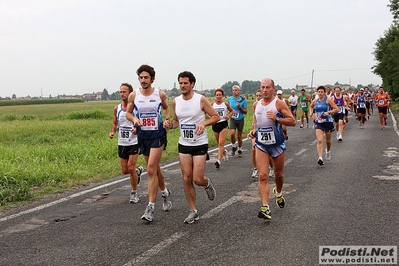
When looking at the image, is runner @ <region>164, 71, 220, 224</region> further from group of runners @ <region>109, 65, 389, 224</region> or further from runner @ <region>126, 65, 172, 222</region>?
runner @ <region>126, 65, 172, 222</region>

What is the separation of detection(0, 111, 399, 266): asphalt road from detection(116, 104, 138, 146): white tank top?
966mm

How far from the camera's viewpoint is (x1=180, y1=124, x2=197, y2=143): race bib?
19.9 ft

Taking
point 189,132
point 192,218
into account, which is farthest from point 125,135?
point 192,218

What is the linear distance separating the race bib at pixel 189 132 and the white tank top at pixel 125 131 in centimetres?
154

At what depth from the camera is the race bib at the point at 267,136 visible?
6.29m

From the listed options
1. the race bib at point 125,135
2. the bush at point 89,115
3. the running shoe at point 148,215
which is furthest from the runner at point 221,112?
the bush at point 89,115

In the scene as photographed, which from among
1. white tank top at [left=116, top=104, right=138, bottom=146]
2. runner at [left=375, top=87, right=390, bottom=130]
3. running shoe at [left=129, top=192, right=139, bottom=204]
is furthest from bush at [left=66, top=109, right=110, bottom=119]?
running shoe at [left=129, top=192, right=139, bottom=204]

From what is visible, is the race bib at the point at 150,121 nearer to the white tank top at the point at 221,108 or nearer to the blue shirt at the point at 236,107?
the white tank top at the point at 221,108

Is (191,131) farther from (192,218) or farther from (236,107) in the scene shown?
(236,107)

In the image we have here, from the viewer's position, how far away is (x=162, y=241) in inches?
207

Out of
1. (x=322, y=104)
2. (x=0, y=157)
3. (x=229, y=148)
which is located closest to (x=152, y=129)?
(x=322, y=104)

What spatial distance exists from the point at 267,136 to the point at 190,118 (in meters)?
1.08

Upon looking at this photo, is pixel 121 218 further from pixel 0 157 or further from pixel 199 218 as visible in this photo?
pixel 0 157

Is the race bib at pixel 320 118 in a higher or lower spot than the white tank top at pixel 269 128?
lower
